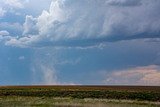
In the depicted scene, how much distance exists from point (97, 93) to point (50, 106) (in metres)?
32.0

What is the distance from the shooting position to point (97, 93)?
72.3 meters

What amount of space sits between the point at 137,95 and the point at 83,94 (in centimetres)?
951

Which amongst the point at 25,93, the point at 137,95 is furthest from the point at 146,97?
the point at 25,93

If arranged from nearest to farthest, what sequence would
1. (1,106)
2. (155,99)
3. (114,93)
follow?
(1,106) < (155,99) < (114,93)

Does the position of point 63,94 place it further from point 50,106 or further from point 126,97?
point 50,106

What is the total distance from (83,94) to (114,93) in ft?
17.8

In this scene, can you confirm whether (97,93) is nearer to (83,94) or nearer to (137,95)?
(83,94)

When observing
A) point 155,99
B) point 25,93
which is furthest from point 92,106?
point 25,93

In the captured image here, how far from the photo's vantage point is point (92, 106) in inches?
1623

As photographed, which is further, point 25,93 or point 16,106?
point 25,93

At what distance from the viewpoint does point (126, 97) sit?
66.7 meters

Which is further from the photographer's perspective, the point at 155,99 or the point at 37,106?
the point at 155,99

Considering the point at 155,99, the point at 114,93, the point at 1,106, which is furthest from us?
the point at 114,93

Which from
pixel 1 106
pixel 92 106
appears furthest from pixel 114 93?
pixel 1 106
